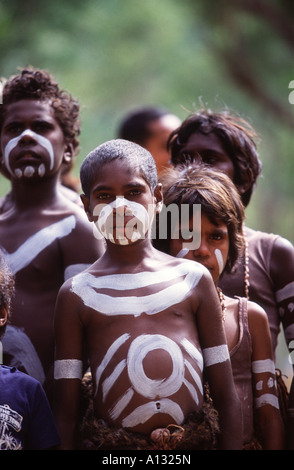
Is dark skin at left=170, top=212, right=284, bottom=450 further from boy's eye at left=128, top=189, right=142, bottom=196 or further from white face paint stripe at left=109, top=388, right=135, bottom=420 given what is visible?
white face paint stripe at left=109, top=388, right=135, bottom=420

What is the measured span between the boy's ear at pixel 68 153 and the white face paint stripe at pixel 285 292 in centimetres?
119

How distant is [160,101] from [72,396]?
8.99 metres

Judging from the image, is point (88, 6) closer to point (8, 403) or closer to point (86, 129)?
point (86, 129)

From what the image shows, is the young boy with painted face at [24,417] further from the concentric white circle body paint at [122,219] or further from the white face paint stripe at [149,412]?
A: the concentric white circle body paint at [122,219]

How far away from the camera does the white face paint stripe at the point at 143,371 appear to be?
8.52ft

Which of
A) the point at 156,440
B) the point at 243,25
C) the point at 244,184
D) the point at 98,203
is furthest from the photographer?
the point at 243,25

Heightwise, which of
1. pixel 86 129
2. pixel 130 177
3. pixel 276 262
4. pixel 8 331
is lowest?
pixel 8 331

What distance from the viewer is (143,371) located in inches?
103

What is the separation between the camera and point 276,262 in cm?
335

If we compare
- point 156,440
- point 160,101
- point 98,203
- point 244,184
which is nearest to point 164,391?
point 156,440

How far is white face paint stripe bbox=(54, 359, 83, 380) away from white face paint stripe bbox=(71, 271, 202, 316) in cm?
21

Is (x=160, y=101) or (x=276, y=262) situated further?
(x=160, y=101)

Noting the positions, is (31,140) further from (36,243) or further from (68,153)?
(36,243)

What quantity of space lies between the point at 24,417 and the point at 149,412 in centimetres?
43
